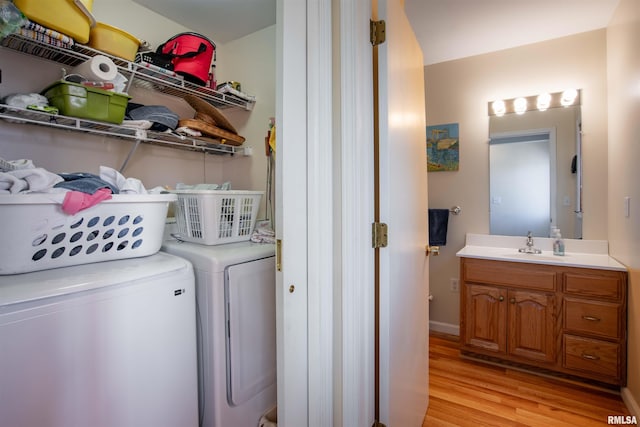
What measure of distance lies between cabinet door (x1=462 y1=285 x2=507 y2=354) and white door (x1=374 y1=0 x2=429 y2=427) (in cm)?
88

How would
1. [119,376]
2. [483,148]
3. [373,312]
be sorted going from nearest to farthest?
[119,376] → [373,312] → [483,148]

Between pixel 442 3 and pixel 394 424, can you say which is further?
pixel 442 3

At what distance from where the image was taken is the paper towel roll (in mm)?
1340

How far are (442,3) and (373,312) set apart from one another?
1.96 meters

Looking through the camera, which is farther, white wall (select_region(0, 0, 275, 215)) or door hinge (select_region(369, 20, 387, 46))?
white wall (select_region(0, 0, 275, 215))

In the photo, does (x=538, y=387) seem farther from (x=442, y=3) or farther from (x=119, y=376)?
(x=442, y=3)

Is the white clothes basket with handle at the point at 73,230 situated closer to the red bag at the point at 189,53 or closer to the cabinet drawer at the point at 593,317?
the red bag at the point at 189,53

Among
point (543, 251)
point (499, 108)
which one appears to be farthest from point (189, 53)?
point (543, 251)

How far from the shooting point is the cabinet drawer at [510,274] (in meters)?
2.07

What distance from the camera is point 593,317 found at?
1.93m

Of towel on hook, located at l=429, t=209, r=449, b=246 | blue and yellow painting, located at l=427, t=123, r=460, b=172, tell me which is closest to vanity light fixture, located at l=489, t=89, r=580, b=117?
blue and yellow painting, located at l=427, t=123, r=460, b=172

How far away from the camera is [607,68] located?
2.17 metres

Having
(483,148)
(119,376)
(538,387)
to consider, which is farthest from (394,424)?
(483,148)

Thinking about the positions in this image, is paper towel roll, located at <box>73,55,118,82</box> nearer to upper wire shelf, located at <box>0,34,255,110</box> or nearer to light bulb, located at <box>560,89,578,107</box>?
upper wire shelf, located at <box>0,34,255,110</box>
